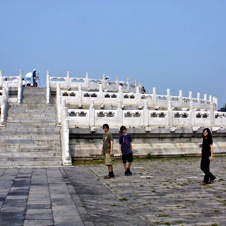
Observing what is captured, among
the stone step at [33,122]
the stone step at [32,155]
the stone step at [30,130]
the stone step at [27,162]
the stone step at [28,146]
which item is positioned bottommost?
the stone step at [27,162]

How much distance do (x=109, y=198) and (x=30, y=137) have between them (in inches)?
417

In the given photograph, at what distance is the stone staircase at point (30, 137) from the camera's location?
1730 cm

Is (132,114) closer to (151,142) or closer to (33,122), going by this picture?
(151,142)

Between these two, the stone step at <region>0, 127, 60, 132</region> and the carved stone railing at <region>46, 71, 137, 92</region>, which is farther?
the carved stone railing at <region>46, 71, 137, 92</region>

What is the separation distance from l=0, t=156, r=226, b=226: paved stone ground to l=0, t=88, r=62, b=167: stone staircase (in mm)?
2403

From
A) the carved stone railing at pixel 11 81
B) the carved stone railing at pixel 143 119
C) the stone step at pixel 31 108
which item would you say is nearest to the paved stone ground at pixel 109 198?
the carved stone railing at pixel 143 119

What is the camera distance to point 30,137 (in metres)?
19.5

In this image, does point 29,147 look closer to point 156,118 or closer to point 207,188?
point 156,118

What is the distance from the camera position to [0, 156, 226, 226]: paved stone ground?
7.33 meters

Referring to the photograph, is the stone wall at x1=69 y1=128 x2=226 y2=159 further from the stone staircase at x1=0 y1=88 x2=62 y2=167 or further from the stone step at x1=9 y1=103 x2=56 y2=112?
the stone step at x1=9 y1=103 x2=56 y2=112

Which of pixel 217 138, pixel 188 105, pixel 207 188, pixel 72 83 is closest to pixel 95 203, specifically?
pixel 207 188

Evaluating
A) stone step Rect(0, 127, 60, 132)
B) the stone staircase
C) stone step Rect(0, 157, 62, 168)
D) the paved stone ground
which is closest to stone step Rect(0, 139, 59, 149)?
the stone staircase

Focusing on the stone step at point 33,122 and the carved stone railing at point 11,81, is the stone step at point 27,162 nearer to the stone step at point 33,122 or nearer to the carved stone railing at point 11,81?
the stone step at point 33,122

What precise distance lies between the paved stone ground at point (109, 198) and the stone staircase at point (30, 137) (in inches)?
94.6
